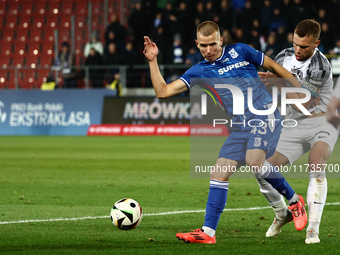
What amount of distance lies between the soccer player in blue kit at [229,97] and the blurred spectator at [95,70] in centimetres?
1585

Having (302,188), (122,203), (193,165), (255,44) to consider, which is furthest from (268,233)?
(255,44)

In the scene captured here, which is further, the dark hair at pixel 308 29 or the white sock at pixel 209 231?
the dark hair at pixel 308 29

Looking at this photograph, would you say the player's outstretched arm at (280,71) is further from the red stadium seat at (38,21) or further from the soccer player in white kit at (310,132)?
the red stadium seat at (38,21)

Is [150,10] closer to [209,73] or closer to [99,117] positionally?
[99,117]

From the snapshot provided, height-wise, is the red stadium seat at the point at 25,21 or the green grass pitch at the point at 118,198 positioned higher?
the red stadium seat at the point at 25,21

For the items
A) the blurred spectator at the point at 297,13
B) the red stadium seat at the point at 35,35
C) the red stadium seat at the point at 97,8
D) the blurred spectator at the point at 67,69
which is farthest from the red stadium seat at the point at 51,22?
the blurred spectator at the point at 297,13

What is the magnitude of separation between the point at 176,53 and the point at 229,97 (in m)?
14.7

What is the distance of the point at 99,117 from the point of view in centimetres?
2000

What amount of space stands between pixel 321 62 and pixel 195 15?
15228mm

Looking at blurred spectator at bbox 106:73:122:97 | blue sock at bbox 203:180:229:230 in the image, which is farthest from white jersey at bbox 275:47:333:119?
blurred spectator at bbox 106:73:122:97

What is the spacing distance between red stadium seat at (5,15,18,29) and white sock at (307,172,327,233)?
75.9ft

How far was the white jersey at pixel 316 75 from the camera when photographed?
217 inches

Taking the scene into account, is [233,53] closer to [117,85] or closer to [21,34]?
[117,85]

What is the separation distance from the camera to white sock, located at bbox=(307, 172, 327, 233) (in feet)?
17.1
